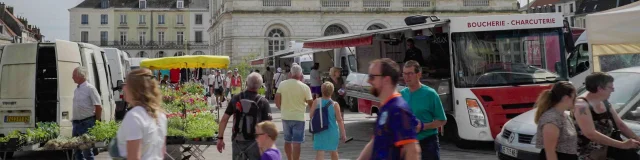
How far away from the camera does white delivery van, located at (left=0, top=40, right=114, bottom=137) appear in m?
13.0

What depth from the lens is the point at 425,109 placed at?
26.0ft

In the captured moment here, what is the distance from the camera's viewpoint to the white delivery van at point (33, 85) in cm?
1299

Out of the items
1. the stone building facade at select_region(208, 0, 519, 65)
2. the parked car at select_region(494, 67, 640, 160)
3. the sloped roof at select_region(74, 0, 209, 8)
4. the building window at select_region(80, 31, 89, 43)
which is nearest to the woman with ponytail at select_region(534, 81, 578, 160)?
the parked car at select_region(494, 67, 640, 160)

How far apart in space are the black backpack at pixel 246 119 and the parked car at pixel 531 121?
319cm

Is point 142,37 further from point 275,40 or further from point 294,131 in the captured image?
point 294,131

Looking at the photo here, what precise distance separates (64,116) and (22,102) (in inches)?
28.1

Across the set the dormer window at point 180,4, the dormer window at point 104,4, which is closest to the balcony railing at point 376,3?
the dormer window at point 180,4

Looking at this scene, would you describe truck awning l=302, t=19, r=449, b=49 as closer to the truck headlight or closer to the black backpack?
the truck headlight

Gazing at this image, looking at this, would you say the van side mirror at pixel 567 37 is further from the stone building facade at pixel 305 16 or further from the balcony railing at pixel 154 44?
the balcony railing at pixel 154 44

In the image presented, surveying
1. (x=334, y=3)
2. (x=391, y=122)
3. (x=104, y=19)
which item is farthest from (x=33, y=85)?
(x=104, y=19)

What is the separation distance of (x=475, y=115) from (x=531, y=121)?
3376mm

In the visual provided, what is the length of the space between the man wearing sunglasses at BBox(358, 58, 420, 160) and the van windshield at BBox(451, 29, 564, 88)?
8.35m

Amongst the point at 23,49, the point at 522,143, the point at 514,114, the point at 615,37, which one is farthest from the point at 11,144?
the point at 615,37

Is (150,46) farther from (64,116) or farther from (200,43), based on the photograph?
(64,116)
